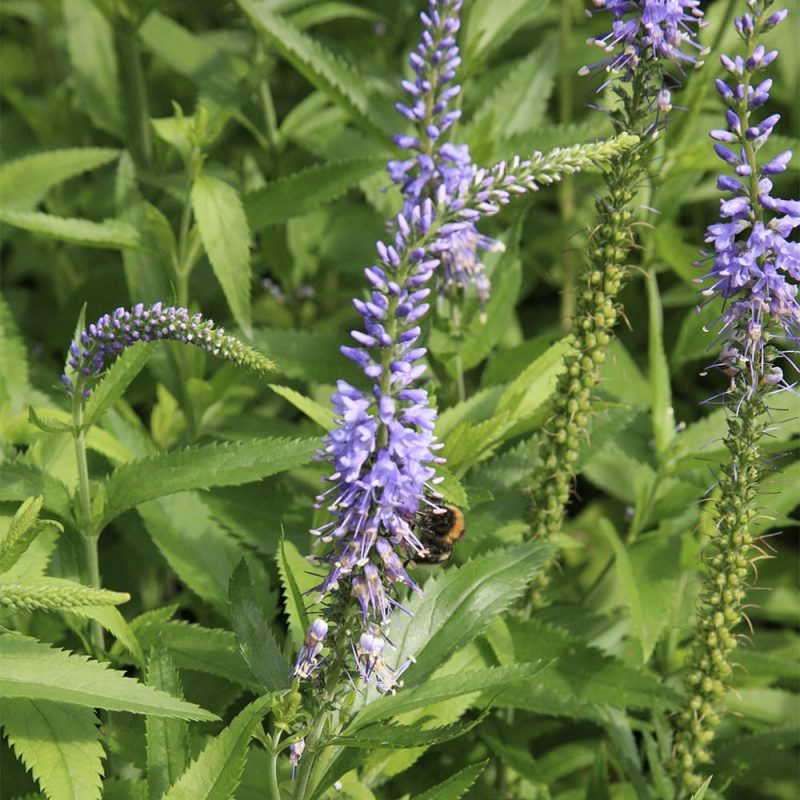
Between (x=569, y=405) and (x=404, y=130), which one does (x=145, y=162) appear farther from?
(x=569, y=405)

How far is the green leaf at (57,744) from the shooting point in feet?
9.19

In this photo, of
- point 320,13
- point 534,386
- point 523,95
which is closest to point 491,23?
point 523,95

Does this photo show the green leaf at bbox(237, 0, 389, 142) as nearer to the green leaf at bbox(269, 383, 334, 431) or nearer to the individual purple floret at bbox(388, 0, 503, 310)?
the individual purple floret at bbox(388, 0, 503, 310)

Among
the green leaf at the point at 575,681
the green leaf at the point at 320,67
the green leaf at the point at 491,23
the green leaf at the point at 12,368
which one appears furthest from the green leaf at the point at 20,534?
the green leaf at the point at 491,23

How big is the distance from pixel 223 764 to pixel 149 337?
1042mm

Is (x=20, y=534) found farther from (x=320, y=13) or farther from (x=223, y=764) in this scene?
(x=320, y=13)

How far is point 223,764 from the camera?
8.34 feet

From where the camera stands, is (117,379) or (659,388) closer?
(117,379)

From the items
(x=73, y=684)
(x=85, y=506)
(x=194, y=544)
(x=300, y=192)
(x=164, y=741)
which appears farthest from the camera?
(x=300, y=192)

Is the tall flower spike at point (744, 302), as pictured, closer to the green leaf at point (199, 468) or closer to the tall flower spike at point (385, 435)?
the tall flower spike at point (385, 435)

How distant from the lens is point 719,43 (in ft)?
16.2

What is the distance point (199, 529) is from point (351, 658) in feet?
4.24

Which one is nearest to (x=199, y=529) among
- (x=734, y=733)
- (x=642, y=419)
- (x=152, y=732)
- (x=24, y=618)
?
(x=24, y=618)

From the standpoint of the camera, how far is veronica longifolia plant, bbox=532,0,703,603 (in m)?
3.07
